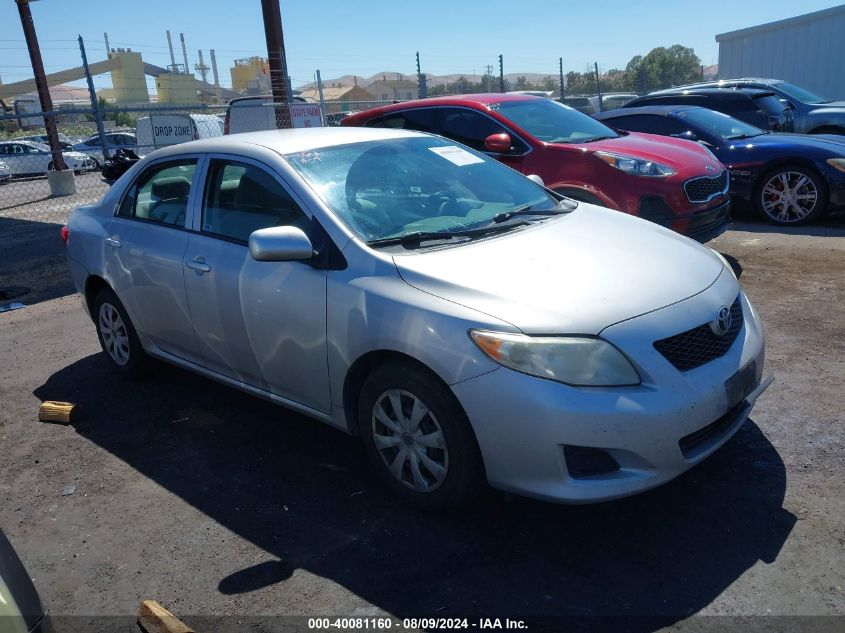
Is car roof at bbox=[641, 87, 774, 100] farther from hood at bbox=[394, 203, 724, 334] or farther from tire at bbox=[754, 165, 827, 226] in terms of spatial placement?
hood at bbox=[394, 203, 724, 334]

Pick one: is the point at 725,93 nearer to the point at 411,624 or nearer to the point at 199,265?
the point at 199,265

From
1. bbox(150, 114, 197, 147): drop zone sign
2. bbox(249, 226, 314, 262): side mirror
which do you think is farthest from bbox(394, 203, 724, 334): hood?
bbox(150, 114, 197, 147): drop zone sign

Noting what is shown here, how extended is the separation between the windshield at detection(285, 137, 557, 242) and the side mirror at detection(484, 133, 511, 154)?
8.70 feet

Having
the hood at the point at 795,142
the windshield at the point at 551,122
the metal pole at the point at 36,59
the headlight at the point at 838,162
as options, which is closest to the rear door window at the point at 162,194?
the windshield at the point at 551,122

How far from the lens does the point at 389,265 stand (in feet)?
10.8

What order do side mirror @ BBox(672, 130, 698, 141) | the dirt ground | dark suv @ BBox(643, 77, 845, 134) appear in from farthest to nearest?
dark suv @ BBox(643, 77, 845, 134) < side mirror @ BBox(672, 130, 698, 141) < the dirt ground

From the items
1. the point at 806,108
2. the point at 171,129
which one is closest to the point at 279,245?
the point at 806,108

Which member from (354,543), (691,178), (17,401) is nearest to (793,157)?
(691,178)

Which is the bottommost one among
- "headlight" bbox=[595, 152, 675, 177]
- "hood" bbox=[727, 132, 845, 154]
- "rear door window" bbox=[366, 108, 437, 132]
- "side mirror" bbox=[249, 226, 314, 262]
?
"hood" bbox=[727, 132, 845, 154]

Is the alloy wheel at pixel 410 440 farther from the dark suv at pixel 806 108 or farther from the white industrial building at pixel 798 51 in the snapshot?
the white industrial building at pixel 798 51

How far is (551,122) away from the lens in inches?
299

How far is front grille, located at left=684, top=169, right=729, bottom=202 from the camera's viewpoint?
6645 mm

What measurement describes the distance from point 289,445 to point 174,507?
2.42 ft

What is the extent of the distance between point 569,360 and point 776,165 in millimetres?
6995
